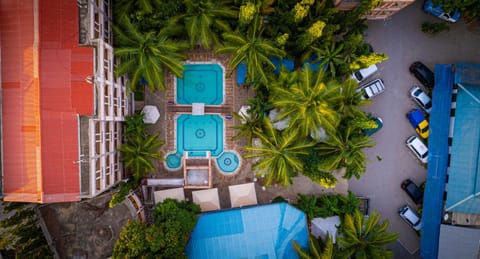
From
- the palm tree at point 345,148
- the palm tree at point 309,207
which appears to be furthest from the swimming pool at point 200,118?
the palm tree at point 345,148

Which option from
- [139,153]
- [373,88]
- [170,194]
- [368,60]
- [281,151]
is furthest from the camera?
[373,88]

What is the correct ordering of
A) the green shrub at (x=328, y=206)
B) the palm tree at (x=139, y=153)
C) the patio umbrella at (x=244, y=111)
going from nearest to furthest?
the palm tree at (x=139, y=153) → the green shrub at (x=328, y=206) → the patio umbrella at (x=244, y=111)

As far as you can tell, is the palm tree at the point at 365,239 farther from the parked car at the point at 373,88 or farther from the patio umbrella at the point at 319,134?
the parked car at the point at 373,88

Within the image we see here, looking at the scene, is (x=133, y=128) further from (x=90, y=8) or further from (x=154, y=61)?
→ (x=90, y=8)

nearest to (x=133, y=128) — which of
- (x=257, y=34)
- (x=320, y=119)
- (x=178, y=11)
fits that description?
(x=178, y=11)

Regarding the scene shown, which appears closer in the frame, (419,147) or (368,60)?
(368,60)

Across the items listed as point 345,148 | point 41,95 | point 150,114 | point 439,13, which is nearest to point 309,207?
point 345,148

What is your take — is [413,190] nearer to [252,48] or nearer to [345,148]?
[345,148]
